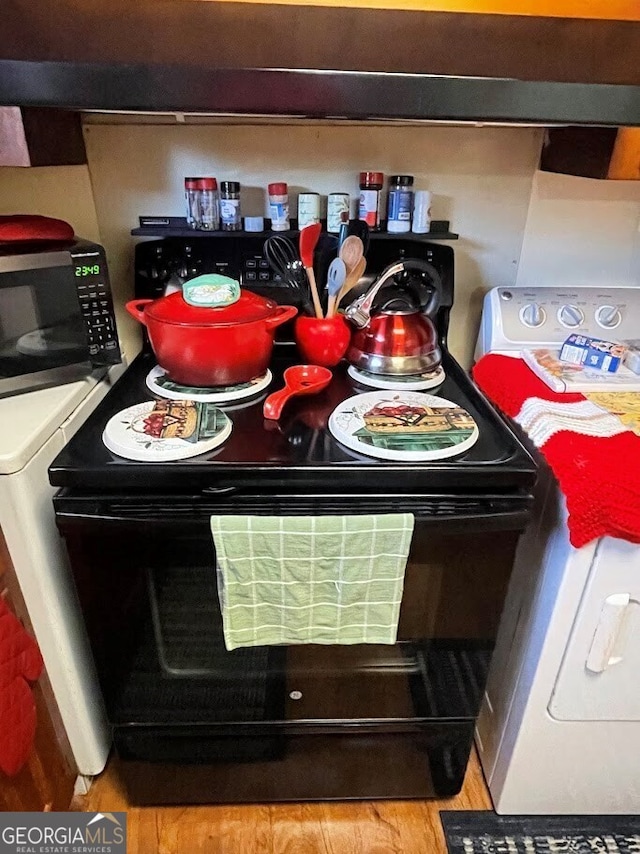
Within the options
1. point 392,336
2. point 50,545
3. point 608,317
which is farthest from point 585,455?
point 50,545

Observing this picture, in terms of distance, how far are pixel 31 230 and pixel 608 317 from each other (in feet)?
3.86

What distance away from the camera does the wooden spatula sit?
1.13 metres

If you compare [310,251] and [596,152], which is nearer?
[596,152]

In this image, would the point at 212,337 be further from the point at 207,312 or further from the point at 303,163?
the point at 303,163

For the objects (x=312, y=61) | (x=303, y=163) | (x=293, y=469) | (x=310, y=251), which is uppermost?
(x=312, y=61)

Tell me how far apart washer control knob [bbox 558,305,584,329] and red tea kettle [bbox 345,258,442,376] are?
32 cm

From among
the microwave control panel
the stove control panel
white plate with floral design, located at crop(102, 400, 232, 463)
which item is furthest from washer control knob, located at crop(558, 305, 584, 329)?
the microwave control panel

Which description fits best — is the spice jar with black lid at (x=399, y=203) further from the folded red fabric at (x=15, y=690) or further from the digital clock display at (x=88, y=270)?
the folded red fabric at (x=15, y=690)

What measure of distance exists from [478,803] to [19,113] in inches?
61.2

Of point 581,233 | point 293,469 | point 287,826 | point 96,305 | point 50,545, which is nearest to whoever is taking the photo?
point 293,469

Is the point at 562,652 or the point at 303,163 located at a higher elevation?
the point at 303,163

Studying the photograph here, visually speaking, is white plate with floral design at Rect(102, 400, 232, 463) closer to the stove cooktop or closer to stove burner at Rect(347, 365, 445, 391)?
the stove cooktop

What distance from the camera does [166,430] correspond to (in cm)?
91

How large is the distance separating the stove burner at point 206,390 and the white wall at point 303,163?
39 centimetres
